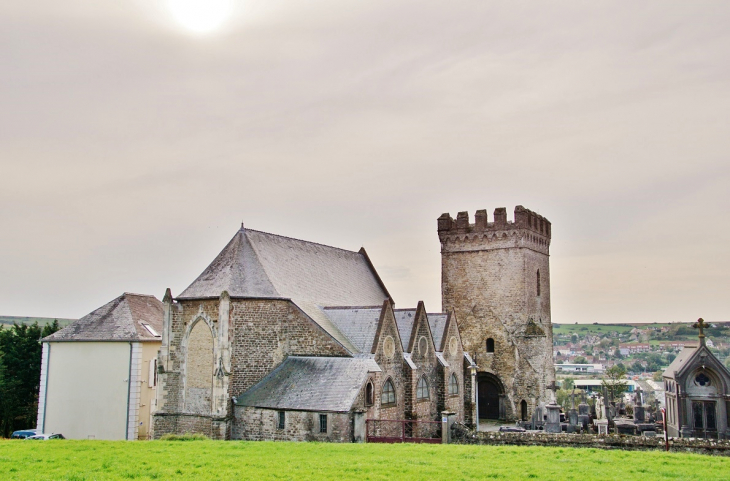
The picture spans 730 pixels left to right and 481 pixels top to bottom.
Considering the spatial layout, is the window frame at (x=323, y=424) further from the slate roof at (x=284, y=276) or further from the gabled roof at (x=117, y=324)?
the gabled roof at (x=117, y=324)

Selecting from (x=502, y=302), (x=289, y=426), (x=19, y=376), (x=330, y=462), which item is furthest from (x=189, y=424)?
(x=502, y=302)

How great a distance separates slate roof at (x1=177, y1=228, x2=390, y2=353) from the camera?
2966 cm

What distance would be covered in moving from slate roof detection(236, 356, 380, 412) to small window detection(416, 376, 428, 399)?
5.74m

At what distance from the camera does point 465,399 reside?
128 feet

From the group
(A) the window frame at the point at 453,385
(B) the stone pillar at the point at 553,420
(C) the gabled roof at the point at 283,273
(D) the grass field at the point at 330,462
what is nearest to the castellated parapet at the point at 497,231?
(C) the gabled roof at the point at 283,273

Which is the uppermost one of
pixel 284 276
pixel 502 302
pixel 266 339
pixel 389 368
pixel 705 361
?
pixel 284 276

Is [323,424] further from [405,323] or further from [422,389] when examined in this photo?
[405,323]

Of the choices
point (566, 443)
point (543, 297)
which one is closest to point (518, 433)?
point (566, 443)

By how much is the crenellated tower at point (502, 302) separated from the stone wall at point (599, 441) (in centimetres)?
1690

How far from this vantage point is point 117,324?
118 feet

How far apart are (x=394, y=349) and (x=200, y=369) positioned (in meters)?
8.91

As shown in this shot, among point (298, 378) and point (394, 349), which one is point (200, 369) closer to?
point (298, 378)

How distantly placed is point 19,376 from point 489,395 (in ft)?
96.1

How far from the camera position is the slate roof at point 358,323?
2991cm
